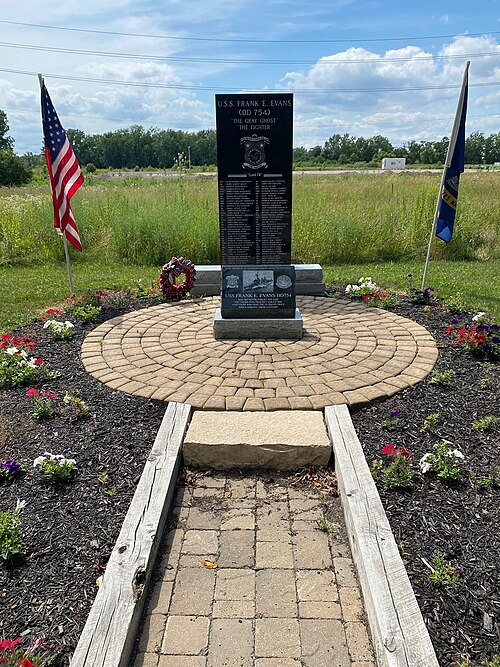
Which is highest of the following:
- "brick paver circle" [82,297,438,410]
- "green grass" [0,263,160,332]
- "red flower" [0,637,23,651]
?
"red flower" [0,637,23,651]

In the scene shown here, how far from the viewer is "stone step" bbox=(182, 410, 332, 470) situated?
3189 millimetres

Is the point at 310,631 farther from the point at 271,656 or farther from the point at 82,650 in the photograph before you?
the point at 82,650

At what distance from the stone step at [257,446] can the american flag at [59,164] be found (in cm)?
376

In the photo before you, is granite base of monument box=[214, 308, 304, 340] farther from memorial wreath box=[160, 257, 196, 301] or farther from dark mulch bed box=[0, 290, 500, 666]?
memorial wreath box=[160, 257, 196, 301]

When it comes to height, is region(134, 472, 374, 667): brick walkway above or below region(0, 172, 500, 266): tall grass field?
below

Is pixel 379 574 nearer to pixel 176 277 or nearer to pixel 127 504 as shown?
pixel 127 504

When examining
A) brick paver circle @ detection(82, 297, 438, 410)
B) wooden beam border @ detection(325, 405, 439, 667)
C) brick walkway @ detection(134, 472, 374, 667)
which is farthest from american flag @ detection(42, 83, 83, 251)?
wooden beam border @ detection(325, 405, 439, 667)

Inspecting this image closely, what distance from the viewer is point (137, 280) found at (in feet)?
26.8

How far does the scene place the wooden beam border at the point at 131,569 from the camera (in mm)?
1880

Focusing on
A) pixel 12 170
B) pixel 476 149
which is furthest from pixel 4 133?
pixel 476 149

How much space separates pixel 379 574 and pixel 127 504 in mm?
1365

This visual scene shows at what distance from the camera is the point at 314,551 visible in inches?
99.8

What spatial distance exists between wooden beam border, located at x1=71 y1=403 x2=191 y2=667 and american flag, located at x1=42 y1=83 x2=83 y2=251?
3801mm

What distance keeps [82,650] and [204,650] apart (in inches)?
18.9
